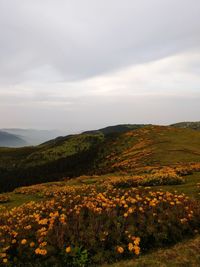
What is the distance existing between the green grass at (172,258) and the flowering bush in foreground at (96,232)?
1.25ft

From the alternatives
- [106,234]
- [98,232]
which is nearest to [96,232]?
[98,232]

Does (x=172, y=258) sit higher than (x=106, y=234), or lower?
lower

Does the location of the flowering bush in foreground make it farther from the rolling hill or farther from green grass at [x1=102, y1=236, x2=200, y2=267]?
the rolling hill

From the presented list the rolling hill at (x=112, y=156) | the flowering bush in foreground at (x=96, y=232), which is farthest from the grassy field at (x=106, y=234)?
the rolling hill at (x=112, y=156)

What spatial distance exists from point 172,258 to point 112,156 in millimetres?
66547

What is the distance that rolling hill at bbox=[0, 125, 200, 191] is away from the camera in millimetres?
50188

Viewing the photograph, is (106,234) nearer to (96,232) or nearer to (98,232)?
(98,232)

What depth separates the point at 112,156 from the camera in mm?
75500

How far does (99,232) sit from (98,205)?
9.26 feet

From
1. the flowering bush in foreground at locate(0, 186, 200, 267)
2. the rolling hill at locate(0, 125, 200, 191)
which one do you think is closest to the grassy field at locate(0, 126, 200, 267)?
the flowering bush in foreground at locate(0, 186, 200, 267)

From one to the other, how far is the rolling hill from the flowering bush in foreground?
23.1m

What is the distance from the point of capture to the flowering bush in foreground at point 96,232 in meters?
9.48

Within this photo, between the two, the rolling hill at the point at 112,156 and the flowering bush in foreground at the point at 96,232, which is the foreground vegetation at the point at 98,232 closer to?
the flowering bush in foreground at the point at 96,232

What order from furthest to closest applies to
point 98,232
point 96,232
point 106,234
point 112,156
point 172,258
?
point 112,156 < point 96,232 < point 98,232 < point 106,234 < point 172,258
